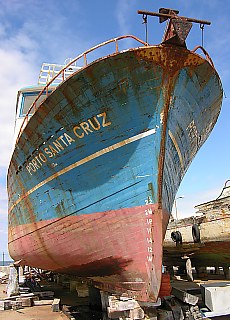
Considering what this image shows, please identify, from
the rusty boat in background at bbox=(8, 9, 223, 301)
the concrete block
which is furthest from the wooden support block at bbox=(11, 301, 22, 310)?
the concrete block

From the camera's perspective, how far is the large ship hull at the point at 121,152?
5387 millimetres

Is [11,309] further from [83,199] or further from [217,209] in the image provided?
[217,209]

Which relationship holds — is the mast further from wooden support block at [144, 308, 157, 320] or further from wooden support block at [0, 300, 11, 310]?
wooden support block at [0, 300, 11, 310]

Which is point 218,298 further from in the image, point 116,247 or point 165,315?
point 116,247

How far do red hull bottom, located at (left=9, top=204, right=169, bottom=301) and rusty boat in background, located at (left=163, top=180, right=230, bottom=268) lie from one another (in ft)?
11.4

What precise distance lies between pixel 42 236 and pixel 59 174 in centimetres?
188

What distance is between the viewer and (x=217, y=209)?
9141 millimetres

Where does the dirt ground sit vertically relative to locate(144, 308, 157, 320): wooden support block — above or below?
below

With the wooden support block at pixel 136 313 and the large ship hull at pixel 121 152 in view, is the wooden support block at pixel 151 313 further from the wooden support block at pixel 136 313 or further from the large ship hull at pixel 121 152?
the large ship hull at pixel 121 152

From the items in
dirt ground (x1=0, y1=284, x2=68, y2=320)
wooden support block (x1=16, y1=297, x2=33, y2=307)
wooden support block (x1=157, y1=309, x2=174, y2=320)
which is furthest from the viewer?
wooden support block (x1=16, y1=297, x2=33, y2=307)

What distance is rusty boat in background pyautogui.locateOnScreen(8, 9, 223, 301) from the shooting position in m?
5.35

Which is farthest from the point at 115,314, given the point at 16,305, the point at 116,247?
the point at 16,305

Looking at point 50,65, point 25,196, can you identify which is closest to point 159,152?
point 25,196

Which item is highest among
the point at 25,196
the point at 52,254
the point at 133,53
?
the point at 133,53
